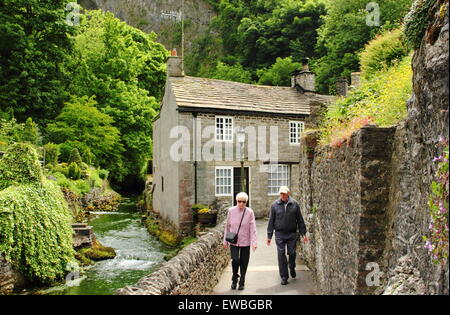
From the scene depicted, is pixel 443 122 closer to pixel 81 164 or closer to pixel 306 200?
pixel 306 200

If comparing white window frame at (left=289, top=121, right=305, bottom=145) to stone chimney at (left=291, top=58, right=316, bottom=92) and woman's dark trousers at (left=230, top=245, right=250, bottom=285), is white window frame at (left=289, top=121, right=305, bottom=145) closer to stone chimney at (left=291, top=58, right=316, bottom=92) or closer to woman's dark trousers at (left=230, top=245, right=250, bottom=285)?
stone chimney at (left=291, top=58, right=316, bottom=92)

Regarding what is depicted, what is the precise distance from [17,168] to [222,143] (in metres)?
10.0

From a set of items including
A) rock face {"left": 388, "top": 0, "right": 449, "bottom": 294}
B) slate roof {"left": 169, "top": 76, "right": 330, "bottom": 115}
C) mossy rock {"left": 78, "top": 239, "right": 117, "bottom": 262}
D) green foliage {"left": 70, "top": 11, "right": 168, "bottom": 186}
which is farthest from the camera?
green foliage {"left": 70, "top": 11, "right": 168, "bottom": 186}

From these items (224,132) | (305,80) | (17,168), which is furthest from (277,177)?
(17,168)

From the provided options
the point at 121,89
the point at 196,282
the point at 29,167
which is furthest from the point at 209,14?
the point at 196,282

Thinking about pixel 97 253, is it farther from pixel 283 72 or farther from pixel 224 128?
pixel 283 72

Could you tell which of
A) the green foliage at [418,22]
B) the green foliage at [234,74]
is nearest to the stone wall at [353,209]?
the green foliage at [418,22]

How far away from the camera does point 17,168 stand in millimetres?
13445

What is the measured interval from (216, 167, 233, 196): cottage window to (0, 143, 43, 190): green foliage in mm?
9062

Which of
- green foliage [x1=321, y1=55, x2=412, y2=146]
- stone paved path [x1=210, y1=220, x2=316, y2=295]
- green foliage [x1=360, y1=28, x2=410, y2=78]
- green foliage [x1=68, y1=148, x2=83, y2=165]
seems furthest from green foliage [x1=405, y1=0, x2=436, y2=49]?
green foliage [x1=68, y1=148, x2=83, y2=165]

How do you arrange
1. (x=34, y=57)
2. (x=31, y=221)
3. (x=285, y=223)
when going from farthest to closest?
(x=34, y=57) < (x=31, y=221) < (x=285, y=223)

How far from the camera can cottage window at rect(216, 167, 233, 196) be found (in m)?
20.2

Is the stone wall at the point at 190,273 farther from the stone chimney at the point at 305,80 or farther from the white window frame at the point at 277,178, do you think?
the stone chimney at the point at 305,80

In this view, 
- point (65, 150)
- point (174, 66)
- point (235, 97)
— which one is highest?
point (174, 66)
